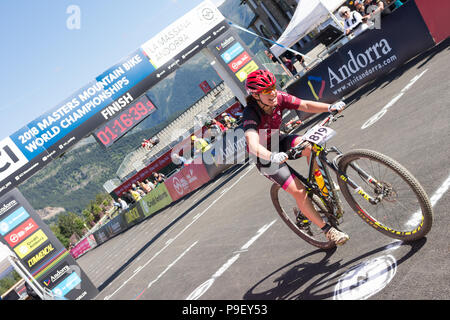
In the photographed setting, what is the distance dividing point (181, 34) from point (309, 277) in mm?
12782

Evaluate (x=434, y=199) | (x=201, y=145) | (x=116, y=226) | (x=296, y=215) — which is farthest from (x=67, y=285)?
(x=116, y=226)

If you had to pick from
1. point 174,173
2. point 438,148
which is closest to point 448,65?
point 438,148

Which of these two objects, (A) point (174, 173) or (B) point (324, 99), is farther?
(A) point (174, 173)

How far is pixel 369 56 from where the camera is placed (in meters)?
13.3

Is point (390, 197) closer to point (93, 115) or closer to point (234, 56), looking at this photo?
point (93, 115)

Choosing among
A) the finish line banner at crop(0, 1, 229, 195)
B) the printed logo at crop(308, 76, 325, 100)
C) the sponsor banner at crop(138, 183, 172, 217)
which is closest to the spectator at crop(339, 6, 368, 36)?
the printed logo at crop(308, 76, 325, 100)

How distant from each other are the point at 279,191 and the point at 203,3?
12.1 metres

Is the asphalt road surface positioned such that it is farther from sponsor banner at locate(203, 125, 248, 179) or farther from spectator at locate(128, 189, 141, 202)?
spectator at locate(128, 189, 141, 202)

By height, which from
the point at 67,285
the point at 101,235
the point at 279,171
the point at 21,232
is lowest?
the point at 101,235

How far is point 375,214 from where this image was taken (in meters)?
4.28

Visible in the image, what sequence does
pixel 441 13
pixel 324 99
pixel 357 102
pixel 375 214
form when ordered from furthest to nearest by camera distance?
pixel 324 99
pixel 357 102
pixel 441 13
pixel 375 214

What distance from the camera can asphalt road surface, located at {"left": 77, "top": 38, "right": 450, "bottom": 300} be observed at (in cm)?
363

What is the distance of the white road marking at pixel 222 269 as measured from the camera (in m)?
6.23
